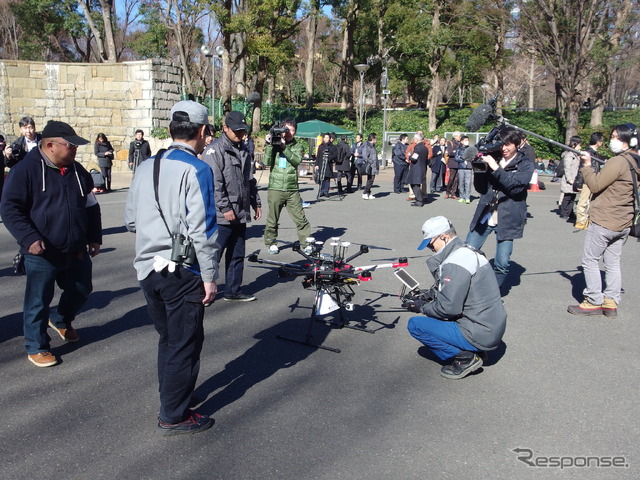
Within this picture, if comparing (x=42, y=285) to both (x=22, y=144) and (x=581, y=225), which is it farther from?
(x=581, y=225)

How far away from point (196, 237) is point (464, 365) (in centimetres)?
234

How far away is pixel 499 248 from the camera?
19.8 feet

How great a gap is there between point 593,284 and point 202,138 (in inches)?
171

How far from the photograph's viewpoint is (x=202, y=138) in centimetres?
342

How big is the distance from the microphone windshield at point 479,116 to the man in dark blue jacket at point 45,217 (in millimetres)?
3290

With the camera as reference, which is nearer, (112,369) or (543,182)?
(112,369)

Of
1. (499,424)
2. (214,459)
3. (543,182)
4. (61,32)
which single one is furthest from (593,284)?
(61,32)

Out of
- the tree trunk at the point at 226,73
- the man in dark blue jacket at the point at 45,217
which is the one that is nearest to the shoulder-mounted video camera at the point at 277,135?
the man in dark blue jacket at the point at 45,217

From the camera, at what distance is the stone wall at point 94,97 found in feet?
67.3

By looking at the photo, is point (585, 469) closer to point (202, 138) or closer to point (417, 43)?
point (202, 138)

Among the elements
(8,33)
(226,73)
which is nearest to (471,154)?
(226,73)

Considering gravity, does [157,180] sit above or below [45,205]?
above

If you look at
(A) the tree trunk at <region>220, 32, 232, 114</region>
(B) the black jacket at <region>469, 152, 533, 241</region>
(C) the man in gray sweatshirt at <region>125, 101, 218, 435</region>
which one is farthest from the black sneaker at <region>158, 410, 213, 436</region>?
(A) the tree trunk at <region>220, 32, 232, 114</region>

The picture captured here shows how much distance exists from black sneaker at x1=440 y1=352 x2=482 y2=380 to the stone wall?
58.9 feet
